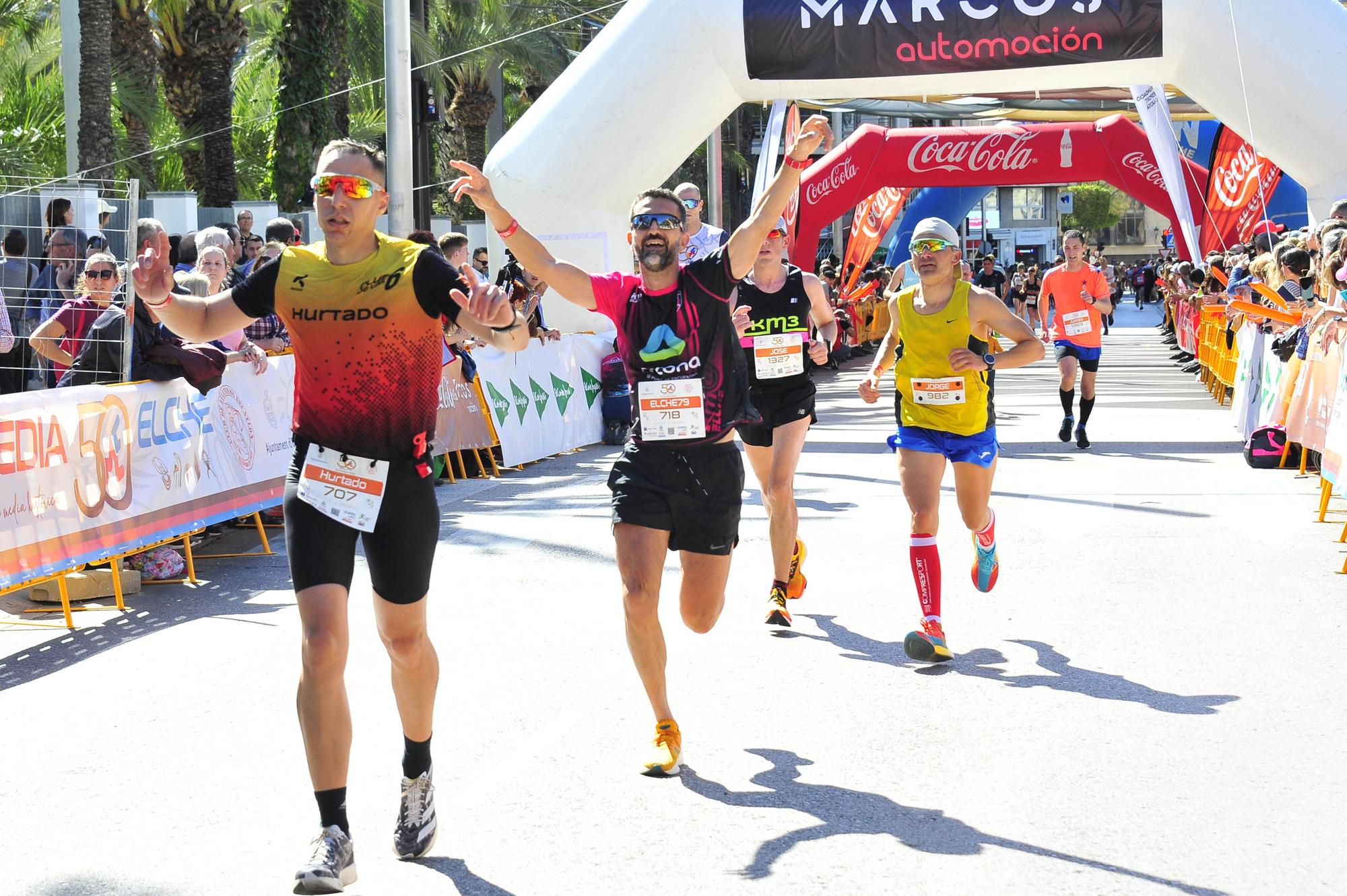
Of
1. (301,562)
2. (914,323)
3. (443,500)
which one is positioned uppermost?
(914,323)

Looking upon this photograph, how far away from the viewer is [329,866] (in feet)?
13.2

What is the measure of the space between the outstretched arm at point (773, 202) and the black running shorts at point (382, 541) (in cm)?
145

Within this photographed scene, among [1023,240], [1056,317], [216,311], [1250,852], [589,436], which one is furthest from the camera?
[1023,240]

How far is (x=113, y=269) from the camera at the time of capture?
9.41 m

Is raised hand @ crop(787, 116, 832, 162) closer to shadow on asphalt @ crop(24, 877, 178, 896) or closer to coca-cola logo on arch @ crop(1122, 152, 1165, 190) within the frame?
shadow on asphalt @ crop(24, 877, 178, 896)

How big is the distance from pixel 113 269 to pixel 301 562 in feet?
19.4

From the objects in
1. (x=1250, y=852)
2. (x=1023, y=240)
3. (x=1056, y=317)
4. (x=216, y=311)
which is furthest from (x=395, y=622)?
(x=1023, y=240)

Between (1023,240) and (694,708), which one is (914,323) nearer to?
(694,708)

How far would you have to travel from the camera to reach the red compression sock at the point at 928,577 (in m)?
6.61

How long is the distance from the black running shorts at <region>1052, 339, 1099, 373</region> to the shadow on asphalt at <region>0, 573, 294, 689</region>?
8.68m

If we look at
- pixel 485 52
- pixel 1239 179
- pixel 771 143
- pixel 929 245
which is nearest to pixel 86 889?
pixel 929 245

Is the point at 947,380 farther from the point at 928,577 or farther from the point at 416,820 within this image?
the point at 416,820

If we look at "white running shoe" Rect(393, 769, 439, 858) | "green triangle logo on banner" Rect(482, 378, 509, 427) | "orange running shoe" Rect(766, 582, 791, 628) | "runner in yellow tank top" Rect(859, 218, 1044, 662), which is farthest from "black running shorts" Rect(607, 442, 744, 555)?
"green triangle logo on banner" Rect(482, 378, 509, 427)

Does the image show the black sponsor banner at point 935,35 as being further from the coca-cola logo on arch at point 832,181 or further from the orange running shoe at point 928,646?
the orange running shoe at point 928,646
